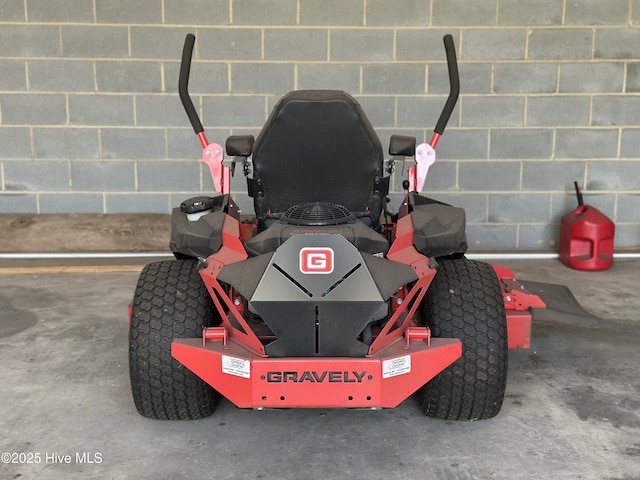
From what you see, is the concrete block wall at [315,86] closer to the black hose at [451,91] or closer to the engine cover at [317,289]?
the black hose at [451,91]

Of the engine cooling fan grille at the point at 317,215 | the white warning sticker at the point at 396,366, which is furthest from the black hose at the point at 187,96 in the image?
the white warning sticker at the point at 396,366

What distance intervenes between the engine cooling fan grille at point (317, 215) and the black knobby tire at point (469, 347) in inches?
17.3

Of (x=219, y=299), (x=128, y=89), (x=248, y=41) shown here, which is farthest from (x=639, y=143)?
(x=219, y=299)

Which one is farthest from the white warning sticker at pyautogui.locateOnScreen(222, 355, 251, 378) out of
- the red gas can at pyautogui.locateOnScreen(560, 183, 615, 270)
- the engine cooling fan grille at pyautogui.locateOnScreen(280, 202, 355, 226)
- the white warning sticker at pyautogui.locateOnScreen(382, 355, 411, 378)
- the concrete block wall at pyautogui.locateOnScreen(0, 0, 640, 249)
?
the red gas can at pyautogui.locateOnScreen(560, 183, 615, 270)

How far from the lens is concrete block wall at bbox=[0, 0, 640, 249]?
5.82 metres

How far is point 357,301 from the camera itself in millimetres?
2627

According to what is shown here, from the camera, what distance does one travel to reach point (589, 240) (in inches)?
227

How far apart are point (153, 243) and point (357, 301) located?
3.74 m

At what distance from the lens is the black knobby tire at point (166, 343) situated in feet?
9.78

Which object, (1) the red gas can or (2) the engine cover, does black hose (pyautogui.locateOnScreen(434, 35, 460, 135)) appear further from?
(1) the red gas can

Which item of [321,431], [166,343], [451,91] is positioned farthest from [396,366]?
[451,91]

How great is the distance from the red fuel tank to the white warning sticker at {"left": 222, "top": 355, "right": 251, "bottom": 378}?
3.68 m

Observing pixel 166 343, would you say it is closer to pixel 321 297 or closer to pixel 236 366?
pixel 236 366

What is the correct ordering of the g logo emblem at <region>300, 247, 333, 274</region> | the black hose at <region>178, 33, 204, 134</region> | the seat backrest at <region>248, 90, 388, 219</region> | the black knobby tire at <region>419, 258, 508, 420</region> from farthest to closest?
1. the black hose at <region>178, 33, 204, 134</region>
2. the seat backrest at <region>248, 90, 388, 219</region>
3. the black knobby tire at <region>419, 258, 508, 420</region>
4. the g logo emblem at <region>300, 247, 333, 274</region>
